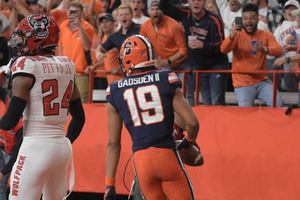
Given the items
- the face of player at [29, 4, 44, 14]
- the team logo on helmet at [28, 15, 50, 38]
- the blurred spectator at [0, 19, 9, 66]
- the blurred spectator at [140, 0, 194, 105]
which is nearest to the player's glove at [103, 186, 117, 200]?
the team logo on helmet at [28, 15, 50, 38]

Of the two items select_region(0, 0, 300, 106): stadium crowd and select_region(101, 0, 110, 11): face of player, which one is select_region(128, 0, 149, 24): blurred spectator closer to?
select_region(0, 0, 300, 106): stadium crowd

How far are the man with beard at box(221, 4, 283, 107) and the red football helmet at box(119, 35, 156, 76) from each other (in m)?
3.63

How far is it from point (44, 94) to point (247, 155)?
14.1 ft

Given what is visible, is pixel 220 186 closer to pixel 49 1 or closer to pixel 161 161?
pixel 161 161

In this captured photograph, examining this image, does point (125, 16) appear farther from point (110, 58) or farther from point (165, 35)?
point (110, 58)

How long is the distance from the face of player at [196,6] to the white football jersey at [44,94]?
4.69m

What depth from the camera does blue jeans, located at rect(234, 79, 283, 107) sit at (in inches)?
317

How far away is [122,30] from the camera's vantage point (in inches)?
361

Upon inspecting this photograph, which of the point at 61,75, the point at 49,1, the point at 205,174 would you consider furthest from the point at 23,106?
the point at 49,1

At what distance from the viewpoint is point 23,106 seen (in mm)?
4156

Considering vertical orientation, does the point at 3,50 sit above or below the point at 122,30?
below

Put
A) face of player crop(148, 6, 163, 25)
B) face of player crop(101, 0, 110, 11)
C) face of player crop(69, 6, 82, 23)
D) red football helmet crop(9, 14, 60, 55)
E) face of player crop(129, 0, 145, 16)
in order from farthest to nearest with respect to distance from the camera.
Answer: face of player crop(101, 0, 110, 11) → face of player crop(129, 0, 145, 16) → face of player crop(69, 6, 82, 23) → face of player crop(148, 6, 163, 25) → red football helmet crop(9, 14, 60, 55)

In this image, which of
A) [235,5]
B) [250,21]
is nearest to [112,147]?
[250,21]

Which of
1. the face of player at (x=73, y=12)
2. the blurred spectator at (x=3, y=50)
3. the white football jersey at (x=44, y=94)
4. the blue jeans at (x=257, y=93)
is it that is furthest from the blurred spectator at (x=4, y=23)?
the white football jersey at (x=44, y=94)
